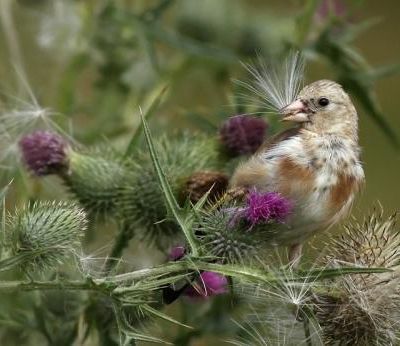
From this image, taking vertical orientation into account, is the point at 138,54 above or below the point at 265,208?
below

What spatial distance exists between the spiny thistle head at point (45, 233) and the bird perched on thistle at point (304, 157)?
0.33 m

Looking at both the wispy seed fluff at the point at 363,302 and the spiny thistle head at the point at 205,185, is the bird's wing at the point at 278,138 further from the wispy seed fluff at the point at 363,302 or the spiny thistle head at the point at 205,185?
the wispy seed fluff at the point at 363,302

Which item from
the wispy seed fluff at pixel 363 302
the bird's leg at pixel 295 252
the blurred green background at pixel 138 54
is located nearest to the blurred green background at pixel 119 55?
the blurred green background at pixel 138 54

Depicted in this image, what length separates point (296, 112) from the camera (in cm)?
263

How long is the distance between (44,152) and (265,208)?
2.43 feet

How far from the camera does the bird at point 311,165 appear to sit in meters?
2.52

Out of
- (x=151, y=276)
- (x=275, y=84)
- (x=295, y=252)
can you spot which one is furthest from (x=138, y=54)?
(x=151, y=276)

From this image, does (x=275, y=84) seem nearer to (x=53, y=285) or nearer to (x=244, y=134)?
(x=244, y=134)

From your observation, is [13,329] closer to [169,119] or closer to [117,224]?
[117,224]

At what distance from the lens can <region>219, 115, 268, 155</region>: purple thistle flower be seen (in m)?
2.86

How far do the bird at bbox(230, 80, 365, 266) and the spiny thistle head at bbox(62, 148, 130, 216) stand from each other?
334 mm

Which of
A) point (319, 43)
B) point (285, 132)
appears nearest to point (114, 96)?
point (319, 43)

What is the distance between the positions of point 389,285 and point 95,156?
0.89 m

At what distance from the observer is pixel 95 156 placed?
9.43 feet
